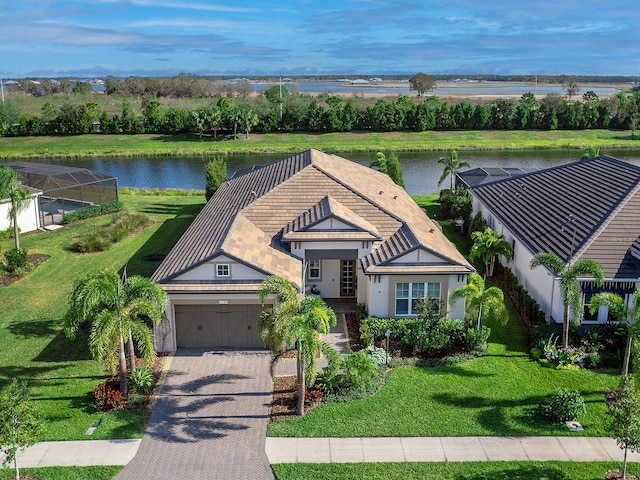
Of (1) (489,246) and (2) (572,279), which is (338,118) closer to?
(1) (489,246)

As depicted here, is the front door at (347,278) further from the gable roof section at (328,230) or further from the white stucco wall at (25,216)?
the white stucco wall at (25,216)

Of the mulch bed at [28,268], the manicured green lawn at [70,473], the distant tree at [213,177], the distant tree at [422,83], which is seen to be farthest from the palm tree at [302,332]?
the distant tree at [422,83]

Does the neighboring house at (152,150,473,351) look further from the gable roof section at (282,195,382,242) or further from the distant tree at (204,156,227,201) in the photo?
the distant tree at (204,156,227,201)

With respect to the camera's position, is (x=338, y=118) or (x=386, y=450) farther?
(x=338, y=118)

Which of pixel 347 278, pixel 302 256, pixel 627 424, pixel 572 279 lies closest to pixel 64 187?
pixel 302 256

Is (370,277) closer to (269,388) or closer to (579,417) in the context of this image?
(269,388)

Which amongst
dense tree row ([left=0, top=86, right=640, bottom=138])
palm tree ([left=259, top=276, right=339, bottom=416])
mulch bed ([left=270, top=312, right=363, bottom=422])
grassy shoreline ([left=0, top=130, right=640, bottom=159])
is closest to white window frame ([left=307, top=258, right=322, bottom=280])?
mulch bed ([left=270, top=312, right=363, bottom=422])
